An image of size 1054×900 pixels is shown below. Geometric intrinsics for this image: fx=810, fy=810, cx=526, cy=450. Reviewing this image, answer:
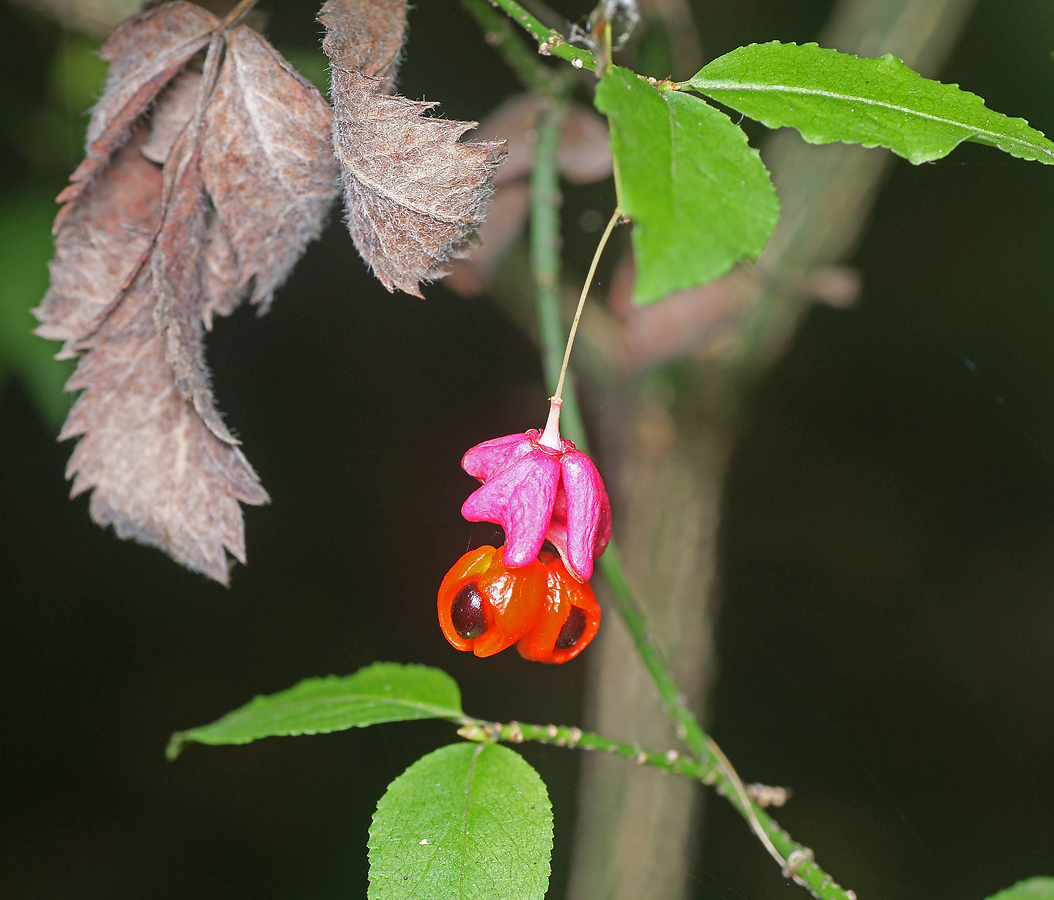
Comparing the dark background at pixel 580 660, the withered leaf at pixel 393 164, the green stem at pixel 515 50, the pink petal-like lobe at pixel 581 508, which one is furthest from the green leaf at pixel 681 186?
the dark background at pixel 580 660

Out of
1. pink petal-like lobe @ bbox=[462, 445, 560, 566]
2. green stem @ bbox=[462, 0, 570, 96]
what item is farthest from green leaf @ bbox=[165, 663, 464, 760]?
green stem @ bbox=[462, 0, 570, 96]

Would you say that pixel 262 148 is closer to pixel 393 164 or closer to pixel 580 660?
pixel 393 164

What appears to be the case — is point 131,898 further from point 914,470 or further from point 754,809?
point 914,470

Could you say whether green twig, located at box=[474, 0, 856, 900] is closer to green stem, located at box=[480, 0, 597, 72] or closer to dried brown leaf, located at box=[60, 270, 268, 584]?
green stem, located at box=[480, 0, 597, 72]

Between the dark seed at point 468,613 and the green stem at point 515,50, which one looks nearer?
the dark seed at point 468,613

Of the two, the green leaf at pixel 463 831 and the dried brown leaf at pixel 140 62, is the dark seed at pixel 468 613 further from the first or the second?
the dried brown leaf at pixel 140 62

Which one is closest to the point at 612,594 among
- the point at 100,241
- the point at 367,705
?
the point at 367,705

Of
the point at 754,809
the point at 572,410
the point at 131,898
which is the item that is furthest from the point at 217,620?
the point at 754,809
